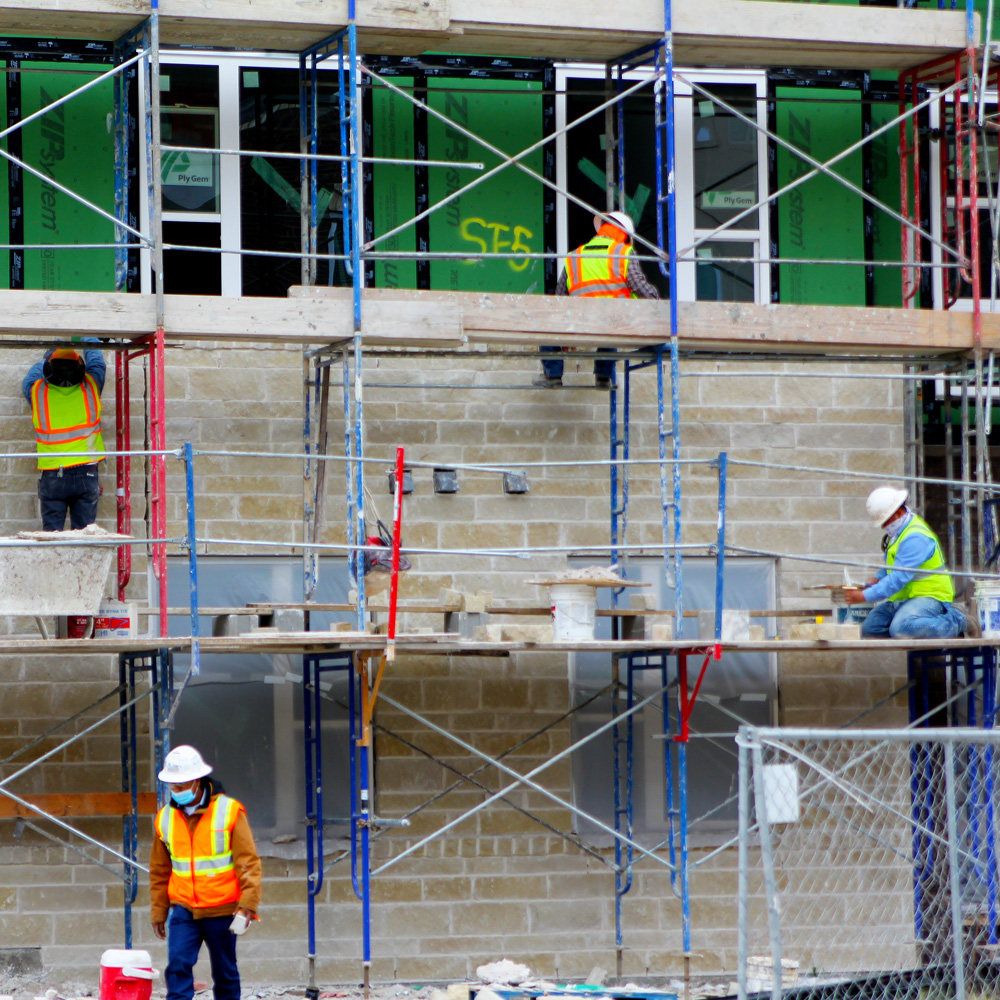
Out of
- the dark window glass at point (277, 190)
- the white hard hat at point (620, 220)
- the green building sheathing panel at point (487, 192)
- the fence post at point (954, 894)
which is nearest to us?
the fence post at point (954, 894)

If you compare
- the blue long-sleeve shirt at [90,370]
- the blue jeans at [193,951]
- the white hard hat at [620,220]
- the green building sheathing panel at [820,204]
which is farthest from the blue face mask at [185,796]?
the green building sheathing panel at [820,204]

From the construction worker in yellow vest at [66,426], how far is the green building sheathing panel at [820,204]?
18.3 ft

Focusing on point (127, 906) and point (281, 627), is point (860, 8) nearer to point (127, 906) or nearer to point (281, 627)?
point (281, 627)

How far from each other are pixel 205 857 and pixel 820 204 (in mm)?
7523

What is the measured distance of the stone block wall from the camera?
1157 cm

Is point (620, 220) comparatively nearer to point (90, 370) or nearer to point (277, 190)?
point (277, 190)

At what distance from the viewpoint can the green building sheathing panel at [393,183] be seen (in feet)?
41.2

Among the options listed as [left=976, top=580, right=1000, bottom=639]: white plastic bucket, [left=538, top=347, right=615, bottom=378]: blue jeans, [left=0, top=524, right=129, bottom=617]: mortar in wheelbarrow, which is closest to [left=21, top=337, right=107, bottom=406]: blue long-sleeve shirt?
[left=0, top=524, right=129, bottom=617]: mortar in wheelbarrow

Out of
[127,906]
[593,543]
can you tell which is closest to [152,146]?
[593,543]

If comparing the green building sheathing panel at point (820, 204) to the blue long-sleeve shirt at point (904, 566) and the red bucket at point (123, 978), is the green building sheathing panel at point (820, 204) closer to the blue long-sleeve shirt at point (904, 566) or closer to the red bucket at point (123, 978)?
the blue long-sleeve shirt at point (904, 566)

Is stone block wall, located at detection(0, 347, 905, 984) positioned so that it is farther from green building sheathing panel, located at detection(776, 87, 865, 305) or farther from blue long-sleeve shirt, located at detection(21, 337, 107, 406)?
green building sheathing panel, located at detection(776, 87, 865, 305)

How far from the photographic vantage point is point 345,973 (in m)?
11.7

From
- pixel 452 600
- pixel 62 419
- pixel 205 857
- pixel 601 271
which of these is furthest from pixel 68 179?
pixel 205 857

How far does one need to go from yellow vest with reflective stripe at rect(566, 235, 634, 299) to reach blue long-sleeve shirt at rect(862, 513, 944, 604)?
2669 millimetres
